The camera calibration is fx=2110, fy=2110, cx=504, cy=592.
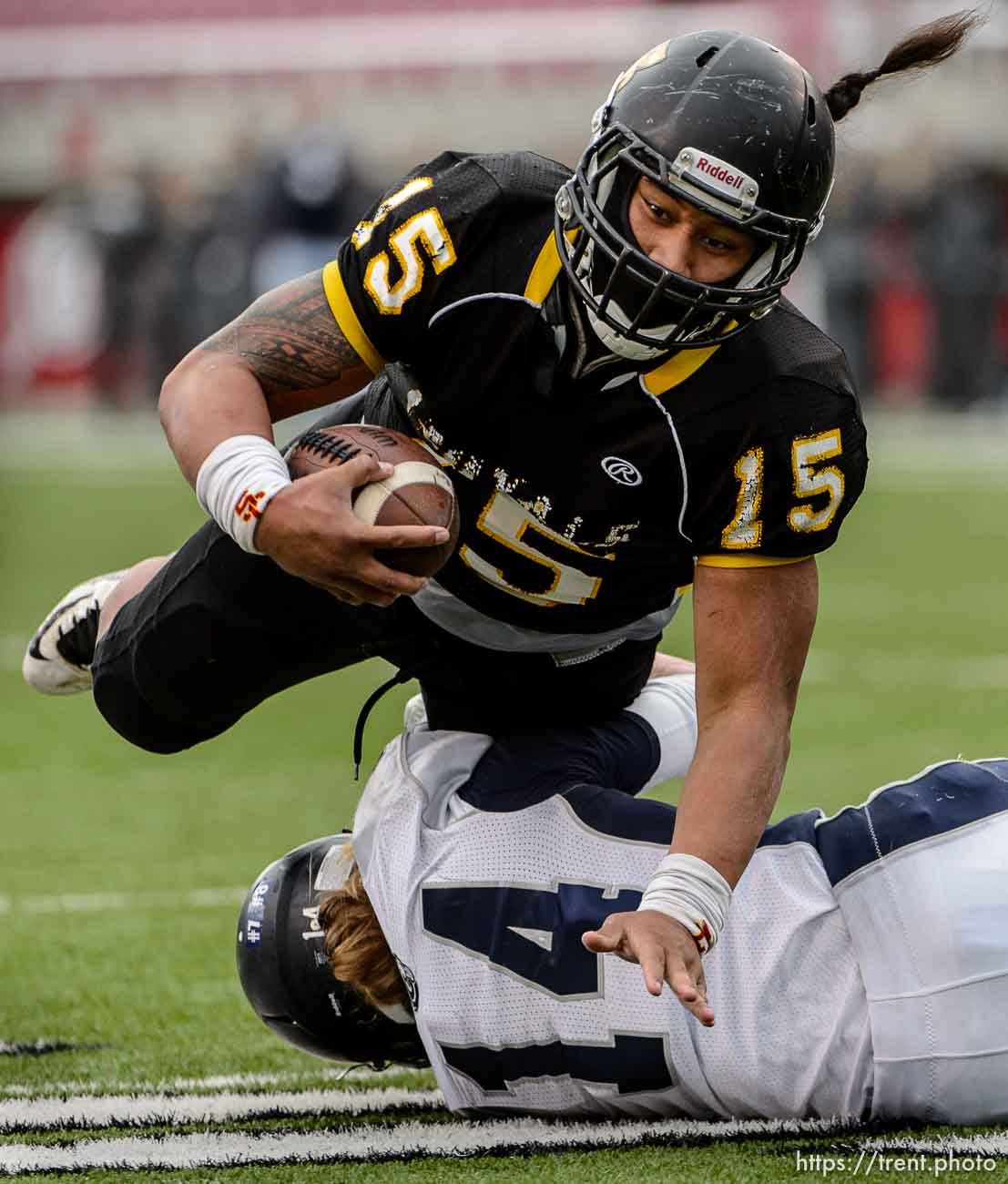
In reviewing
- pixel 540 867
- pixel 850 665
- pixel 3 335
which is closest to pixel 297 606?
pixel 540 867

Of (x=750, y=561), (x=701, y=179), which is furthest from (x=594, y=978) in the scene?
(x=701, y=179)

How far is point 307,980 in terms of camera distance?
10.5ft

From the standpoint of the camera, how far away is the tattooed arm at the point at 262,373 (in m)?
2.99

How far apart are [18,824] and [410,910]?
7.77ft

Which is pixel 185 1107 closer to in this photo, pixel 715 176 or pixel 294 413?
pixel 294 413

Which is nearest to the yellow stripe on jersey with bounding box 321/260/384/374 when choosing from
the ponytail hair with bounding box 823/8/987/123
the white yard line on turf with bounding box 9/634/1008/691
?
the ponytail hair with bounding box 823/8/987/123

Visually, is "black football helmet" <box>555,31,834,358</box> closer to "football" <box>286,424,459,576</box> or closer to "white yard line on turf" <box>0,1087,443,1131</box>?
"football" <box>286,424,459,576</box>

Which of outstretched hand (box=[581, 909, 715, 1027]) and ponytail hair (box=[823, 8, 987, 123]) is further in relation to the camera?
ponytail hair (box=[823, 8, 987, 123])

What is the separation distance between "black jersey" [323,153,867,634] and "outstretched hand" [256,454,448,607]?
1.17 feet

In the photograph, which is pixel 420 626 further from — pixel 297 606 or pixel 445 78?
pixel 445 78

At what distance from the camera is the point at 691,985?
2586 millimetres

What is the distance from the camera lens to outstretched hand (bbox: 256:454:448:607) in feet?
9.09

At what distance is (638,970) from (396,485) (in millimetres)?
753

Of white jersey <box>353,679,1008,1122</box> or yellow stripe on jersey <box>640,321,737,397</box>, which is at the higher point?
yellow stripe on jersey <box>640,321,737,397</box>
